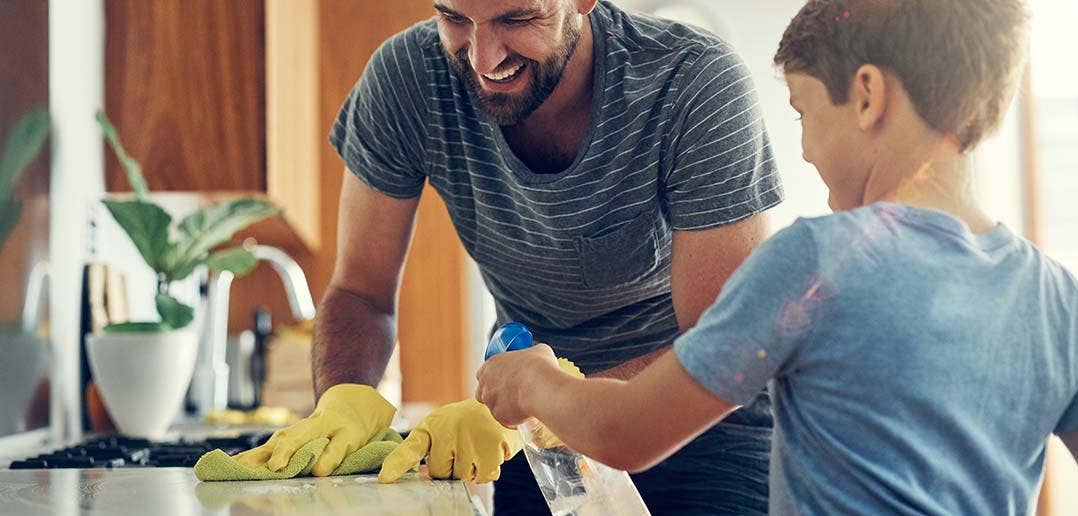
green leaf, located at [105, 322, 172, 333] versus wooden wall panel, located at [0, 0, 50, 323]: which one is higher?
wooden wall panel, located at [0, 0, 50, 323]

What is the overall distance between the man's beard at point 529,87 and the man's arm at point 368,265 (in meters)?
0.25

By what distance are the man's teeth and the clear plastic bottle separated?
467mm

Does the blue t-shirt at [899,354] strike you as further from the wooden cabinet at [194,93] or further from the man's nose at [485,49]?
the wooden cabinet at [194,93]

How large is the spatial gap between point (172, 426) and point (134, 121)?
664 millimetres

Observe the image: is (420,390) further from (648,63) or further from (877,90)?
(877,90)

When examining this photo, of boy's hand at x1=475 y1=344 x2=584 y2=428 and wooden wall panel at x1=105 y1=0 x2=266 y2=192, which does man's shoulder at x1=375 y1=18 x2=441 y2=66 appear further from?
wooden wall panel at x1=105 y1=0 x2=266 y2=192

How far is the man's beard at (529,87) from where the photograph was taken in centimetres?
159

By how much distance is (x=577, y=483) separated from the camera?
4.59ft

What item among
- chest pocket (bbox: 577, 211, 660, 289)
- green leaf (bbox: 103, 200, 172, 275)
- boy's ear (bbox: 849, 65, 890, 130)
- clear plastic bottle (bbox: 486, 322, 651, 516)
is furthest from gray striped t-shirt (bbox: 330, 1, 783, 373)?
green leaf (bbox: 103, 200, 172, 275)

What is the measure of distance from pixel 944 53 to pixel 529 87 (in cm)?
65

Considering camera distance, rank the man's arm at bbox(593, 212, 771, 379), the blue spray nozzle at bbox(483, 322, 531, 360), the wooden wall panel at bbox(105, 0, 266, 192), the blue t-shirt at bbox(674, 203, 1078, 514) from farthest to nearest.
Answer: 1. the wooden wall panel at bbox(105, 0, 266, 192)
2. the man's arm at bbox(593, 212, 771, 379)
3. the blue spray nozzle at bbox(483, 322, 531, 360)
4. the blue t-shirt at bbox(674, 203, 1078, 514)

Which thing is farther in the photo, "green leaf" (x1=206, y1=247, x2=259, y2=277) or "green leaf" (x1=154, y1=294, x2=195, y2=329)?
"green leaf" (x1=206, y1=247, x2=259, y2=277)

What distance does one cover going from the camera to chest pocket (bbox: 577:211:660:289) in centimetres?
163

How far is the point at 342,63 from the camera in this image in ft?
12.7
